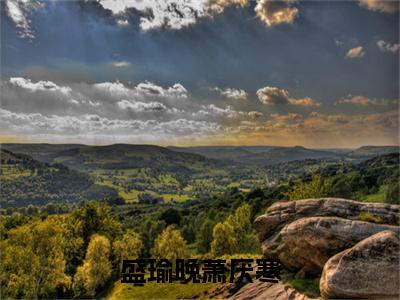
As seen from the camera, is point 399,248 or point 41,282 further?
point 41,282

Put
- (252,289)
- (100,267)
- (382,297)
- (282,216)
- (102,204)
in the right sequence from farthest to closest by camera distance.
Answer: (102,204) < (100,267) < (282,216) < (252,289) < (382,297)

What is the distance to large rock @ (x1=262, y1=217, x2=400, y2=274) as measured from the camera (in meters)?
25.0

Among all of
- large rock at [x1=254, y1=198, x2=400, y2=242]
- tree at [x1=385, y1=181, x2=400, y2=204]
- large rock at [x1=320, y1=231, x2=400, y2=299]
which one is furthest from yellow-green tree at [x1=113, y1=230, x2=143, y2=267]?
tree at [x1=385, y1=181, x2=400, y2=204]

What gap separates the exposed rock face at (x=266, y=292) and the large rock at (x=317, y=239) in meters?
2.91

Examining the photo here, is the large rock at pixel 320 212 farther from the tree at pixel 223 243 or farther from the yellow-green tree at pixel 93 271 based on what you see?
the yellow-green tree at pixel 93 271

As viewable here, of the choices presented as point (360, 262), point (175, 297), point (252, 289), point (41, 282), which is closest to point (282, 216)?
point (252, 289)

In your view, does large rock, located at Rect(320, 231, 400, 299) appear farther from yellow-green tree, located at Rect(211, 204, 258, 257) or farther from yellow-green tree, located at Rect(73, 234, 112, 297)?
yellow-green tree, located at Rect(73, 234, 112, 297)

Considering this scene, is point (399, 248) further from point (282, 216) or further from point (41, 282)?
point (41, 282)

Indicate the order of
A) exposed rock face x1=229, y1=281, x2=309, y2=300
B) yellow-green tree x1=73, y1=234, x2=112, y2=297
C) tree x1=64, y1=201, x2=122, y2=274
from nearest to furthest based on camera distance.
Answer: exposed rock face x1=229, y1=281, x2=309, y2=300 → yellow-green tree x1=73, y1=234, x2=112, y2=297 → tree x1=64, y1=201, x2=122, y2=274

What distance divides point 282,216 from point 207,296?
11361mm

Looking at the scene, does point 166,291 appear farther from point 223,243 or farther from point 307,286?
point 223,243

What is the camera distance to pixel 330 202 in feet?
96.7

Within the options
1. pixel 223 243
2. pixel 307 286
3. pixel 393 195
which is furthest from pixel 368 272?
pixel 393 195

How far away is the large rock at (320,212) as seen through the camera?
1095 inches
